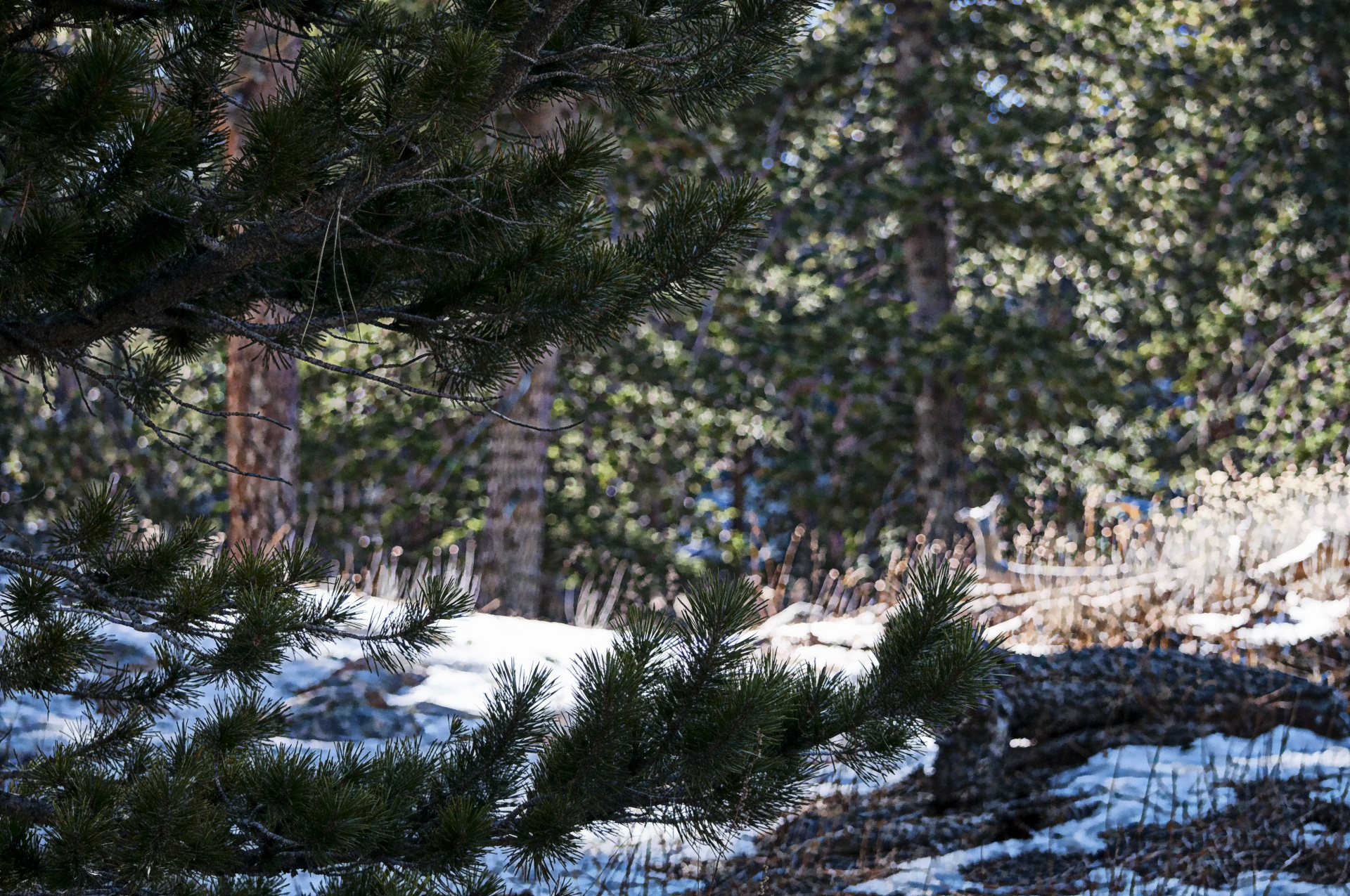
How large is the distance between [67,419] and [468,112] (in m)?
8.70

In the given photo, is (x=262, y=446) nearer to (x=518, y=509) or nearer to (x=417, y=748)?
(x=518, y=509)

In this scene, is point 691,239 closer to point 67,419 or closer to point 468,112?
point 468,112

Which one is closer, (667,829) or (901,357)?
(667,829)

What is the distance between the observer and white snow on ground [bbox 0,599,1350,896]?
11.7 feet

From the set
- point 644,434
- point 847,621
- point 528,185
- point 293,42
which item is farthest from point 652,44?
point 644,434

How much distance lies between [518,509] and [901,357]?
10.7 ft

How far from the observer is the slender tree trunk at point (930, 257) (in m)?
8.95

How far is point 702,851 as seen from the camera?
3.87m

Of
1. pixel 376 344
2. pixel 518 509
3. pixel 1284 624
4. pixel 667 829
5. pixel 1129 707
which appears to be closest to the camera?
pixel 376 344

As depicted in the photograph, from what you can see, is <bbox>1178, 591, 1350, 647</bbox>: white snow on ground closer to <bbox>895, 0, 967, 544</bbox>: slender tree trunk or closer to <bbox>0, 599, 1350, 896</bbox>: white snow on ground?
<bbox>0, 599, 1350, 896</bbox>: white snow on ground

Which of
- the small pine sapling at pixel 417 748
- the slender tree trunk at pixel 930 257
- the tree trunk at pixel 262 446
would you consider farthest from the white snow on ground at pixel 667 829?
the slender tree trunk at pixel 930 257

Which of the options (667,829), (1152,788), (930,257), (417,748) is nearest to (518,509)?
(930,257)

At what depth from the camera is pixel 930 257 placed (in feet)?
30.4

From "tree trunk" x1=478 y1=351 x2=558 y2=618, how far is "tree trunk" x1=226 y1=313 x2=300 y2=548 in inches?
68.1
